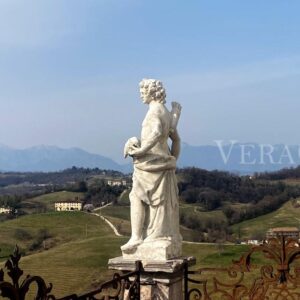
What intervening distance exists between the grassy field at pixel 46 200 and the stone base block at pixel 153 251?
83.1 m

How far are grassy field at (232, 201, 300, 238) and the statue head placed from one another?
5479cm

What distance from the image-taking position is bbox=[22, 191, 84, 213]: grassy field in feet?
299

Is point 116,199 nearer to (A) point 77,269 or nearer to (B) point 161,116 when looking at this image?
(A) point 77,269

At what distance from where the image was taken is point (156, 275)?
23.5ft

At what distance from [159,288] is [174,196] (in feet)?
3.89

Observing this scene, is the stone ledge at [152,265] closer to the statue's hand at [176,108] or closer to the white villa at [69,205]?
the statue's hand at [176,108]

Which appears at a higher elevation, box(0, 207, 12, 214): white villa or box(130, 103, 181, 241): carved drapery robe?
box(130, 103, 181, 241): carved drapery robe

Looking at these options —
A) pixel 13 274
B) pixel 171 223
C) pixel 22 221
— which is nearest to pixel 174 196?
pixel 171 223

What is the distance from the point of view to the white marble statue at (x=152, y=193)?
7336 millimetres

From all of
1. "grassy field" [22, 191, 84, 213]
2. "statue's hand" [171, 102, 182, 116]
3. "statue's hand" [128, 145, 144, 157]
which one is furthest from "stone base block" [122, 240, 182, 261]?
"grassy field" [22, 191, 84, 213]

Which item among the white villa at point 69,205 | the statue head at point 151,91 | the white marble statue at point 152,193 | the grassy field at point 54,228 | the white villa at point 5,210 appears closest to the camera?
the white marble statue at point 152,193

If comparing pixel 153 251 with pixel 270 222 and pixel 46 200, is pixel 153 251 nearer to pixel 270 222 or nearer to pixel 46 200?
pixel 270 222

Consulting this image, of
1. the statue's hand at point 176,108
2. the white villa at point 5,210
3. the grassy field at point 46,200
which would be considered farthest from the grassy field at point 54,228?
the statue's hand at point 176,108

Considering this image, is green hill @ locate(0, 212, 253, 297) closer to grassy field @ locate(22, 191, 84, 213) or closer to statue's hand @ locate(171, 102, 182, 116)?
grassy field @ locate(22, 191, 84, 213)
